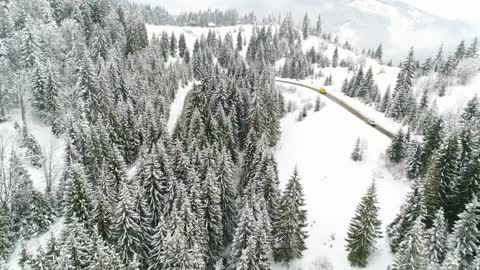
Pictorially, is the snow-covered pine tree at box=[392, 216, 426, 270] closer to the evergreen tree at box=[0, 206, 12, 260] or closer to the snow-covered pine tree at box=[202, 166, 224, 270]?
the snow-covered pine tree at box=[202, 166, 224, 270]

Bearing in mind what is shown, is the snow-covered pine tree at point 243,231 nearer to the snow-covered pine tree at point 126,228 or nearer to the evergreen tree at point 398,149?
the snow-covered pine tree at point 126,228

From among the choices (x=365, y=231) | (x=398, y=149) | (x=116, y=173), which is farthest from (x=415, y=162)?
(x=116, y=173)

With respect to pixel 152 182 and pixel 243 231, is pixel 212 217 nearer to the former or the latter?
pixel 243 231

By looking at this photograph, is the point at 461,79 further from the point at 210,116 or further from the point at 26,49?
the point at 26,49

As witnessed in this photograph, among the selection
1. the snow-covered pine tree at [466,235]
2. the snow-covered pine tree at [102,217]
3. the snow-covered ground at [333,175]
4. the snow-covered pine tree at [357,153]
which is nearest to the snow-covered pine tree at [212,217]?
the snow-covered ground at [333,175]

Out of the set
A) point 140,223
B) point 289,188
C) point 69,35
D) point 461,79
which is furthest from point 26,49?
→ point 461,79

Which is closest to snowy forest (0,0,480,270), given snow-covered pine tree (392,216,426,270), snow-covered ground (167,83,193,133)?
snow-covered pine tree (392,216,426,270)
